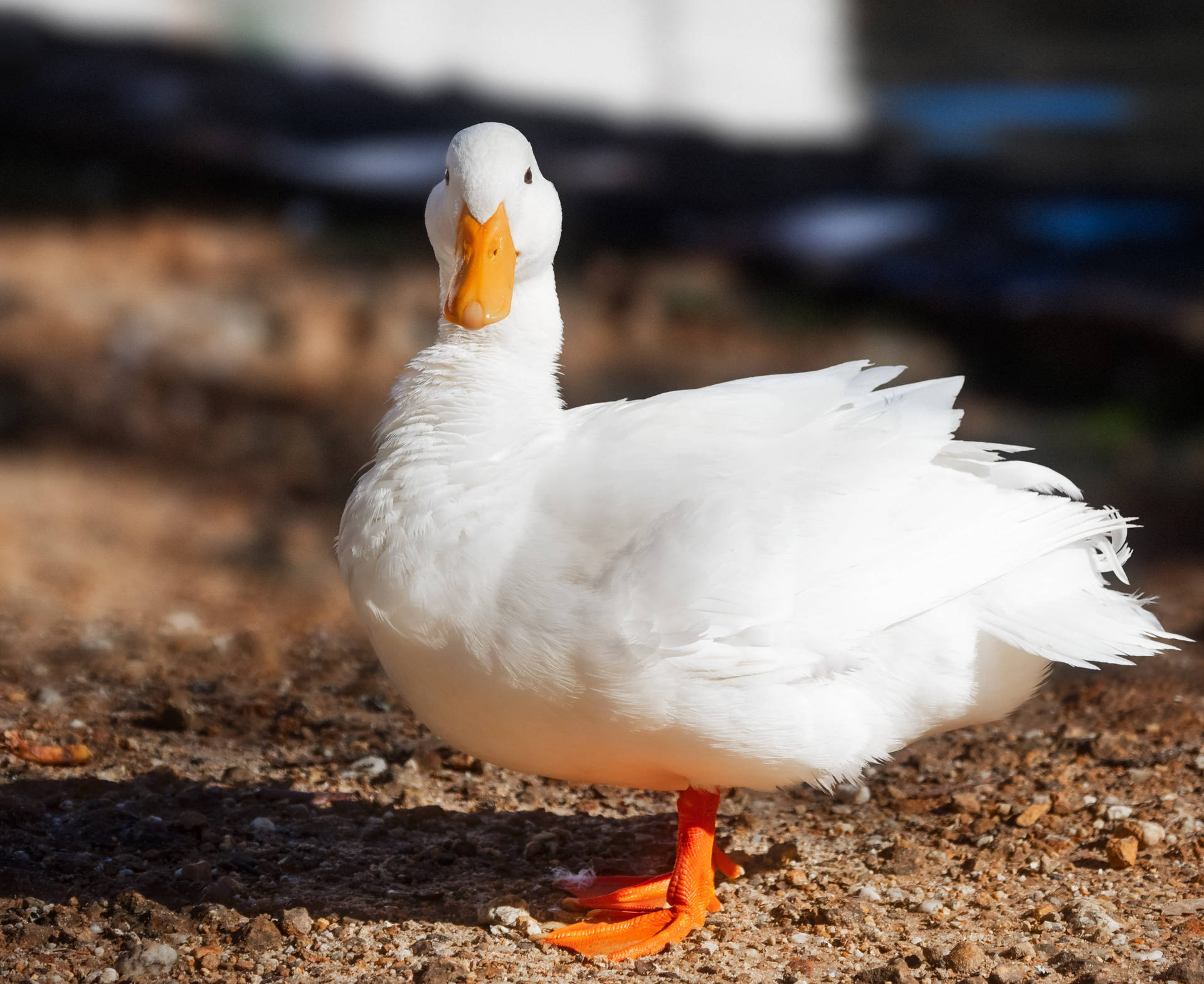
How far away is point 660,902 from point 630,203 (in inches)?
211

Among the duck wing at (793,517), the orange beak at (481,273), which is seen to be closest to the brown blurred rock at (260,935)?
the duck wing at (793,517)

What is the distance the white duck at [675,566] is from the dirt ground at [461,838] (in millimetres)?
280

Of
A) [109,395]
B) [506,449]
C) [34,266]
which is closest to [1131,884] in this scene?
[506,449]

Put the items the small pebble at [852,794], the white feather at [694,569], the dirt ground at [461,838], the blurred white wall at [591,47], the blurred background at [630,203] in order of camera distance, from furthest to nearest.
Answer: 1. the blurred white wall at [591,47]
2. the blurred background at [630,203]
3. the small pebble at [852,794]
4. the dirt ground at [461,838]
5. the white feather at [694,569]

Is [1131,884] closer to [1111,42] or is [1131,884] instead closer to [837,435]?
[837,435]

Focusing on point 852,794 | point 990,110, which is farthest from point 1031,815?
point 990,110

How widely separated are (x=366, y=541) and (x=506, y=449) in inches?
12.9

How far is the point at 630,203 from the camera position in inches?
297

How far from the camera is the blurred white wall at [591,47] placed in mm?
7176

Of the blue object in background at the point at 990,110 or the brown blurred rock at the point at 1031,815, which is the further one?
the blue object in background at the point at 990,110

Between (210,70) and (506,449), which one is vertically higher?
(210,70)

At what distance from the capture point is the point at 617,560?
2473 millimetres

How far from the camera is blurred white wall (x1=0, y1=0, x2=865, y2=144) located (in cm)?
718

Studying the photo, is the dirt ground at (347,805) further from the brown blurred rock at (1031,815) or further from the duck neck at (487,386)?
the duck neck at (487,386)
